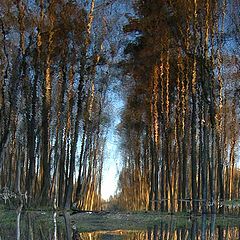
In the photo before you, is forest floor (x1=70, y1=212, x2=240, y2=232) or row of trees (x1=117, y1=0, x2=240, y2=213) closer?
forest floor (x1=70, y1=212, x2=240, y2=232)

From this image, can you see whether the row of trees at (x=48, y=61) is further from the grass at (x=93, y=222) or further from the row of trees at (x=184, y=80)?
the grass at (x=93, y=222)

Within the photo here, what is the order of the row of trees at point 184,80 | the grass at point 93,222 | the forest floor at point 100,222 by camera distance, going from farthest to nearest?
the row of trees at point 184,80, the forest floor at point 100,222, the grass at point 93,222

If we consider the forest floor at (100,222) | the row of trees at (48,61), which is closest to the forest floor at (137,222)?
the forest floor at (100,222)

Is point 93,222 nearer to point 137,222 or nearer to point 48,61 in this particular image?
point 137,222

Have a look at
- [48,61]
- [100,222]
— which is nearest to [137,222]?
[100,222]

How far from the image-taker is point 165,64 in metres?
16.2

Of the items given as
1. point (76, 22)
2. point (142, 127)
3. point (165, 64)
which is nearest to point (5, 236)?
point (76, 22)

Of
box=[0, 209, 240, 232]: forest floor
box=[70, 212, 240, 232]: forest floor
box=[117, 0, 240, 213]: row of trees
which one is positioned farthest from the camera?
box=[117, 0, 240, 213]: row of trees

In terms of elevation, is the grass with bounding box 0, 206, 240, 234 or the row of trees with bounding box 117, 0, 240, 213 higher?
the row of trees with bounding box 117, 0, 240, 213

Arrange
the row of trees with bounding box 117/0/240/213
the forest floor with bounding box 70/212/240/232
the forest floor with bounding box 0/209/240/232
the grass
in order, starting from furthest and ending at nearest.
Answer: the row of trees with bounding box 117/0/240/213 → the forest floor with bounding box 70/212/240/232 → the forest floor with bounding box 0/209/240/232 → the grass

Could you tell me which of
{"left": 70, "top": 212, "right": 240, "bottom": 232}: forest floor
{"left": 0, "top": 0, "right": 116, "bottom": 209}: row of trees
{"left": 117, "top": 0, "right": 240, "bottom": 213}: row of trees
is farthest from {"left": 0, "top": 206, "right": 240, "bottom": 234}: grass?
{"left": 0, "top": 0, "right": 116, "bottom": 209}: row of trees

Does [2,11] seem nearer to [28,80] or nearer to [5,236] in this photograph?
[28,80]

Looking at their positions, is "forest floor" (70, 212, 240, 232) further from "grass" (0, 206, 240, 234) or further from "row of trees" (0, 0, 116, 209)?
"row of trees" (0, 0, 116, 209)

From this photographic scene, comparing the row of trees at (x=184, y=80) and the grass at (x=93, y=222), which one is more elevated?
the row of trees at (x=184, y=80)
